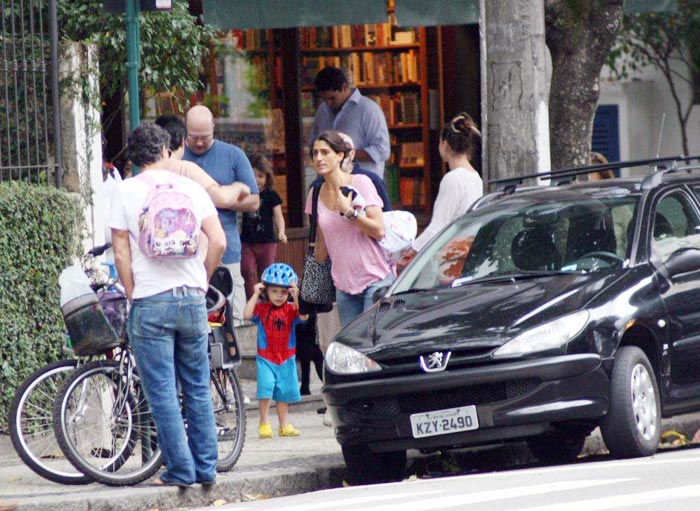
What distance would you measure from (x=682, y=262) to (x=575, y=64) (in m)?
4.38

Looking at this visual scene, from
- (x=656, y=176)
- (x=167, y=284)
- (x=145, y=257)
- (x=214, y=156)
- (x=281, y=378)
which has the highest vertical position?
(x=214, y=156)

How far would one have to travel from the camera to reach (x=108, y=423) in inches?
349

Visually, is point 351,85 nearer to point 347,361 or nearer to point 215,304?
point 215,304

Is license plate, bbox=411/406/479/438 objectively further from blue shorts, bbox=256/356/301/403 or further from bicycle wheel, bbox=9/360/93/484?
blue shorts, bbox=256/356/301/403

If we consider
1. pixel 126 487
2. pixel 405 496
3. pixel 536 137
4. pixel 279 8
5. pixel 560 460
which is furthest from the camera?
pixel 279 8

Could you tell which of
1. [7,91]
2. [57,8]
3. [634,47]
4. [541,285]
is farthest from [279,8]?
[634,47]

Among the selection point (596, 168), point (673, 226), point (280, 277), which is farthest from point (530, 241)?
point (280, 277)

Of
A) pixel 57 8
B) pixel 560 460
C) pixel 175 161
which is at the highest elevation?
pixel 57 8

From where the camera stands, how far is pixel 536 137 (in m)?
11.8

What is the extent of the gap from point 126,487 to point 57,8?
4389 mm

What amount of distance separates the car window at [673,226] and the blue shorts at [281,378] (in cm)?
264

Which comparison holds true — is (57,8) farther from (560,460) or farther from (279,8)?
(560,460)

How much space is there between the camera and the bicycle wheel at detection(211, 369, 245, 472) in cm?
945

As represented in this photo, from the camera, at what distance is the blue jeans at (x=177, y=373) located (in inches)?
334
